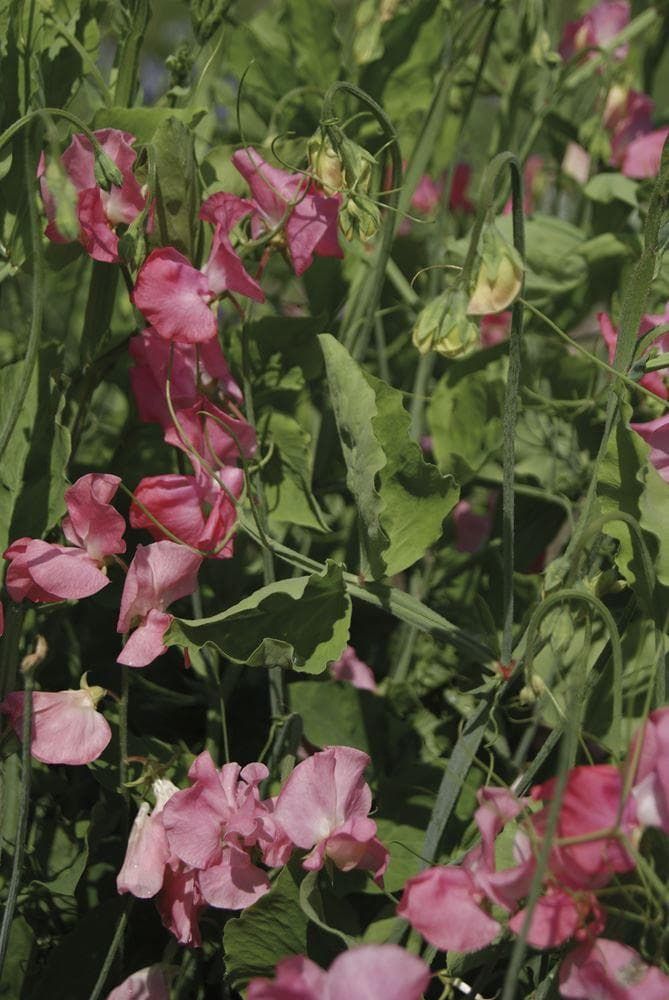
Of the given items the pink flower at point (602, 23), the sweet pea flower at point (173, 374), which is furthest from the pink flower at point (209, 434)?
the pink flower at point (602, 23)

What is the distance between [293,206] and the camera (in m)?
0.83

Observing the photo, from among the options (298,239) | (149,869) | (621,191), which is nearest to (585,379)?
(621,191)

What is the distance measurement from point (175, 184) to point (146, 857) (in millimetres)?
426

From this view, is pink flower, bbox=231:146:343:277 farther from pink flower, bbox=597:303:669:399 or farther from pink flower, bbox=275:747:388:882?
pink flower, bbox=275:747:388:882

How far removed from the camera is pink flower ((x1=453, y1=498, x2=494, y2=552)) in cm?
117

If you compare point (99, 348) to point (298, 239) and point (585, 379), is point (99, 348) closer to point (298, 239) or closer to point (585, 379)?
point (298, 239)

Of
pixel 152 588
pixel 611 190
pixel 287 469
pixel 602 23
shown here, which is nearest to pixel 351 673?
pixel 287 469

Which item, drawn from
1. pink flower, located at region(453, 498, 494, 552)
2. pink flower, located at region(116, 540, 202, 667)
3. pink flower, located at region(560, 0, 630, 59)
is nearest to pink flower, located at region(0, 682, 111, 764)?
pink flower, located at region(116, 540, 202, 667)

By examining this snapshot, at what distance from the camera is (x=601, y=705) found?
2.65 feet

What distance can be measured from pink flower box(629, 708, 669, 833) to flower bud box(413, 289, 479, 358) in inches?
10.7

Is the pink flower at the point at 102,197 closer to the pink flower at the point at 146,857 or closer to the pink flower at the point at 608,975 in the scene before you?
the pink flower at the point at 146,857

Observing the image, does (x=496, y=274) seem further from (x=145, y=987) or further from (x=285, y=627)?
(x=145, y=987)

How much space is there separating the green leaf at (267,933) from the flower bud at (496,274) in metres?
0.36

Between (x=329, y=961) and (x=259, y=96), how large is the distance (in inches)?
31.4
